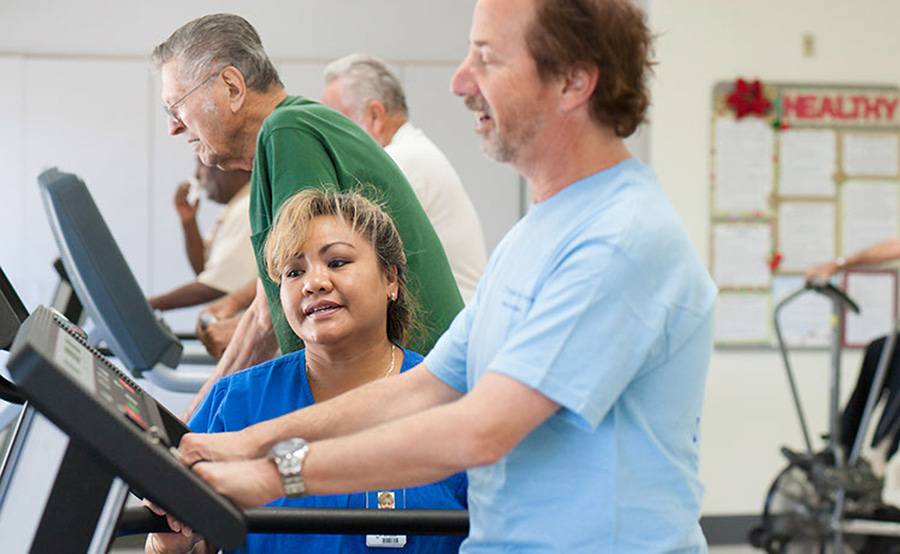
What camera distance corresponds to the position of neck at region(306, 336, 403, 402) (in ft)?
6.42

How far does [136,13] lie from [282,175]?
133 inches

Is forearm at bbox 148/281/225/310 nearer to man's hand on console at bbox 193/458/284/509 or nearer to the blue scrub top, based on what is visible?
the blue scrub top

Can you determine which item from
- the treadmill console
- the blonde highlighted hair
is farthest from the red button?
the blonde highlighted hair

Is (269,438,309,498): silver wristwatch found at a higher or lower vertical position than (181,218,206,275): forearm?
lower

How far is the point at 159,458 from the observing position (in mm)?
1122

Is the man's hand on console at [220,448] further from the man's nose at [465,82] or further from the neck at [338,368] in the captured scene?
the neck at [338,368]

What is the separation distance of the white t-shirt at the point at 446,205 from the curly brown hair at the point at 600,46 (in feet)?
5.58

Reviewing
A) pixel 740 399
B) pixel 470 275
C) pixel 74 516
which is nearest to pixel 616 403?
pixel 74 516

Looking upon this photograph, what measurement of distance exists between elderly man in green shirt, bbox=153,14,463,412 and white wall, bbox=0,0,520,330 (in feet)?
9.68

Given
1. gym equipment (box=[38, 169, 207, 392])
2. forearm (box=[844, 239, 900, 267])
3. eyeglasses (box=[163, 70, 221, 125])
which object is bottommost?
gym equipment (box=[38, 169, 207, 392])

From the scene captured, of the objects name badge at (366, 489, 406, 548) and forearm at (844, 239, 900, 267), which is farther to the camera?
forearm at (844, 239, 900, 267)

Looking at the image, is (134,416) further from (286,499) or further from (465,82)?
(286,499)

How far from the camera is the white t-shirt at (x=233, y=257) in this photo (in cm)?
393

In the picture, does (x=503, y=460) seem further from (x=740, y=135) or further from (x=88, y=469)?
(x=740, y=135)
